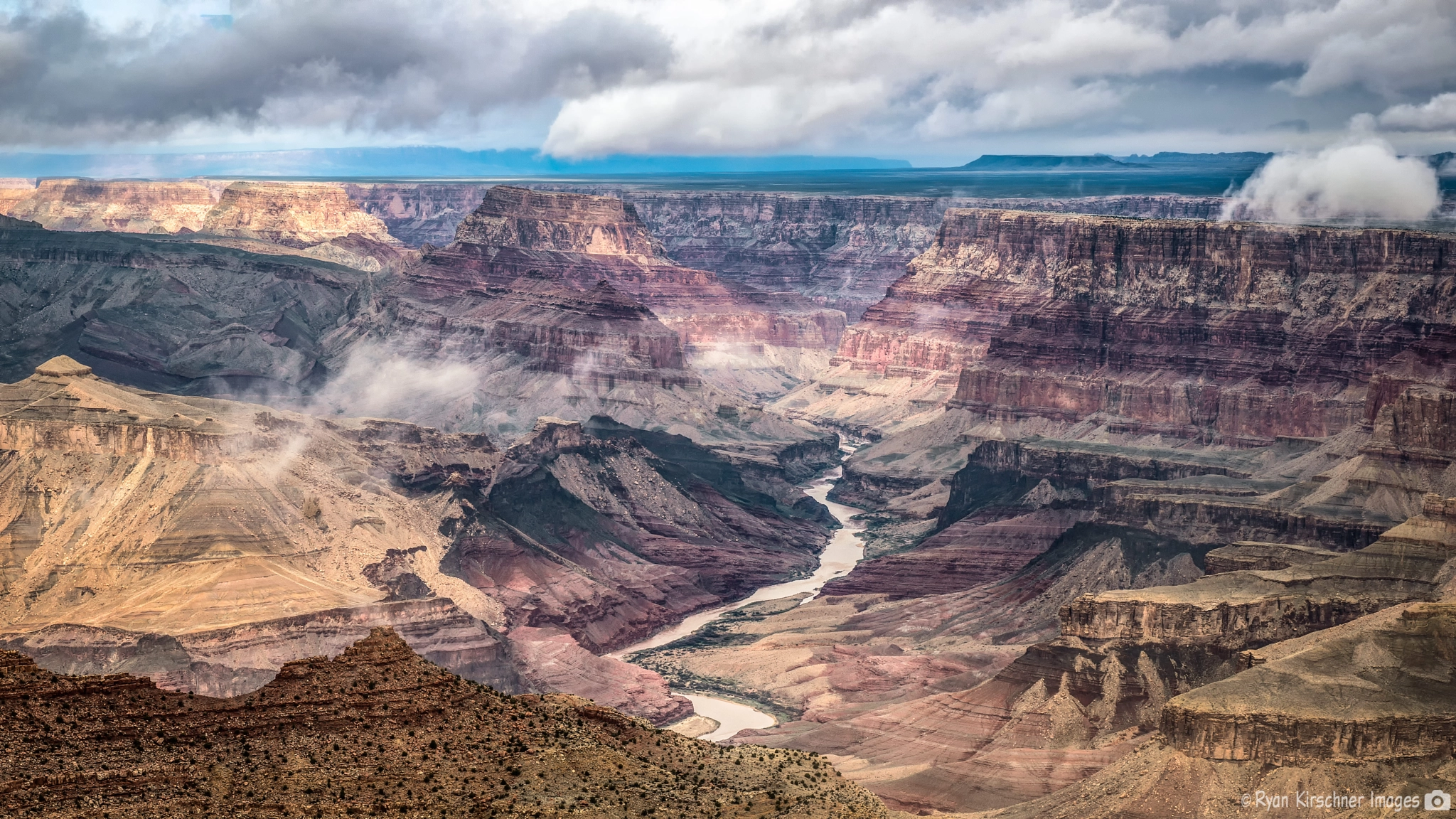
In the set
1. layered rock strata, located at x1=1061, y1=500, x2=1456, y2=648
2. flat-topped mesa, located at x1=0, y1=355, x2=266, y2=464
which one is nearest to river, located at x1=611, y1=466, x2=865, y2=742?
layered rock strata, located at x1=1061, y1=500, x2=1456, y2=648

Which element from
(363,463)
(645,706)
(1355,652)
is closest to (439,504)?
(363,463)

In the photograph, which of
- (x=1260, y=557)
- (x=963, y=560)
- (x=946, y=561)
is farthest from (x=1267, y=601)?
(x=946, y=561)

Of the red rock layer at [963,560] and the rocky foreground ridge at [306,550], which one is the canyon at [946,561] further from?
the red rock layer at [963,560]

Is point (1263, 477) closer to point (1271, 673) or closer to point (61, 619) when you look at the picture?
point (1271, 673)

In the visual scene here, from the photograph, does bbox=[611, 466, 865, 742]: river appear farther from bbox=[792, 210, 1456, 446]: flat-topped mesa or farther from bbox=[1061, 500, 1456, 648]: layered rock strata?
bbox=[792, 210, 1456, 446]: flat-topped mesa

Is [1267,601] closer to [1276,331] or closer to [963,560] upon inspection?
[963,560]

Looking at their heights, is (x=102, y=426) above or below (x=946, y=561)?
above
